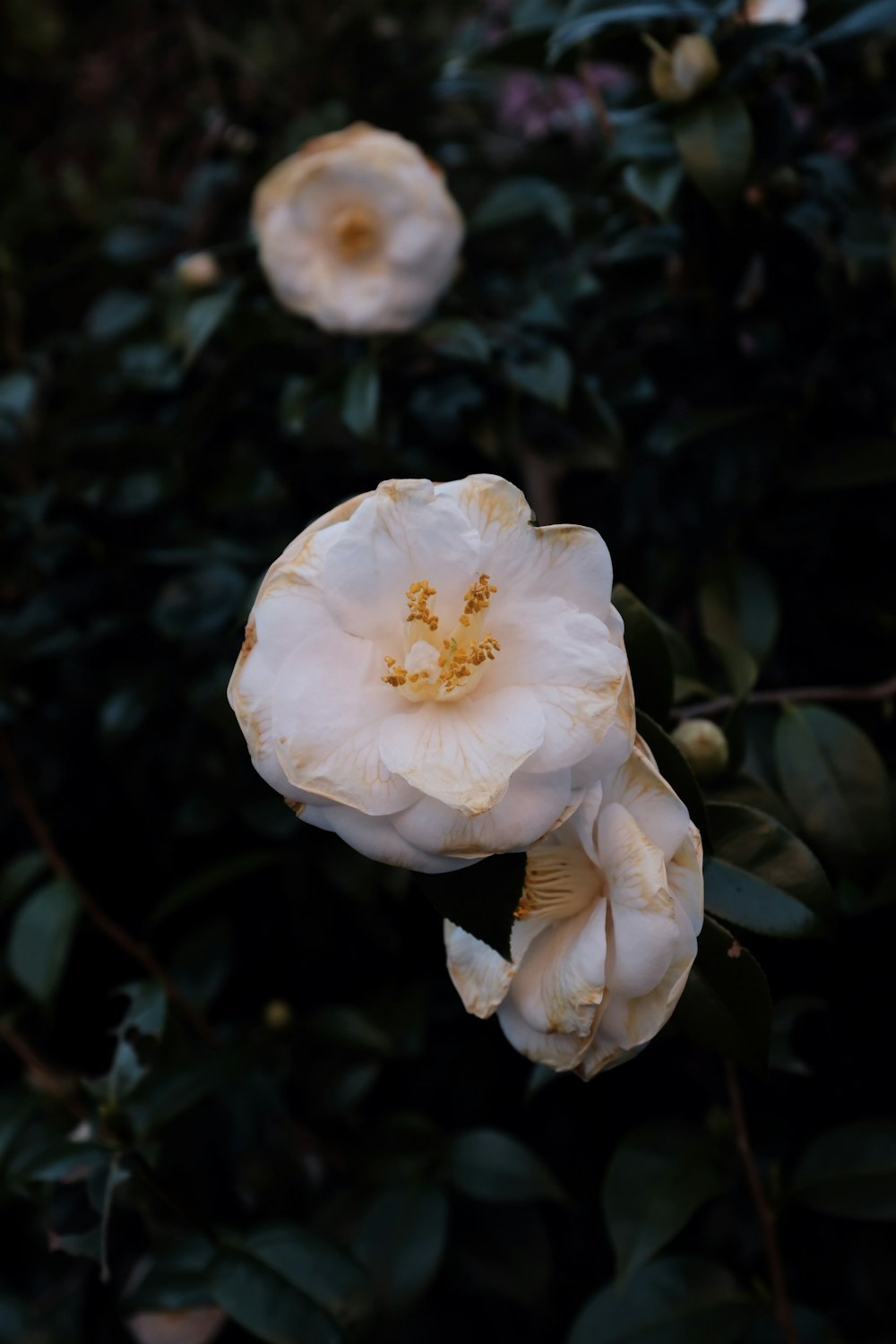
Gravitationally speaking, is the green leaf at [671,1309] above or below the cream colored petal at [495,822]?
below

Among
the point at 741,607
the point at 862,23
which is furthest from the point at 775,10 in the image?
the point at 741,607

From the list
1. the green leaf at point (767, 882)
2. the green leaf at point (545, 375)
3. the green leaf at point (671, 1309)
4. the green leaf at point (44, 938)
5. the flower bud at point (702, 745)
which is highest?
the green leaf at point (545, 375)

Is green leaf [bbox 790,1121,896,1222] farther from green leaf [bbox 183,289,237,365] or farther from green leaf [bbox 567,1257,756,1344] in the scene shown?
green leaf [bbox 183,289,237,365]

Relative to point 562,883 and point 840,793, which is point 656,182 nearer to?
point 840,793

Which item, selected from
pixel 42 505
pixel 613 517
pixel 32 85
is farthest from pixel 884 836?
pixel 32 85

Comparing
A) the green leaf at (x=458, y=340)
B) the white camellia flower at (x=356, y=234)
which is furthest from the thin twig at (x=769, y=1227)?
the white camellia flower at (x=356, y=234)

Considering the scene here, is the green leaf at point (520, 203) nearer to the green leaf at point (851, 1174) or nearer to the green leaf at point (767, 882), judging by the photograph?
the green leaf at point (767, 882)
